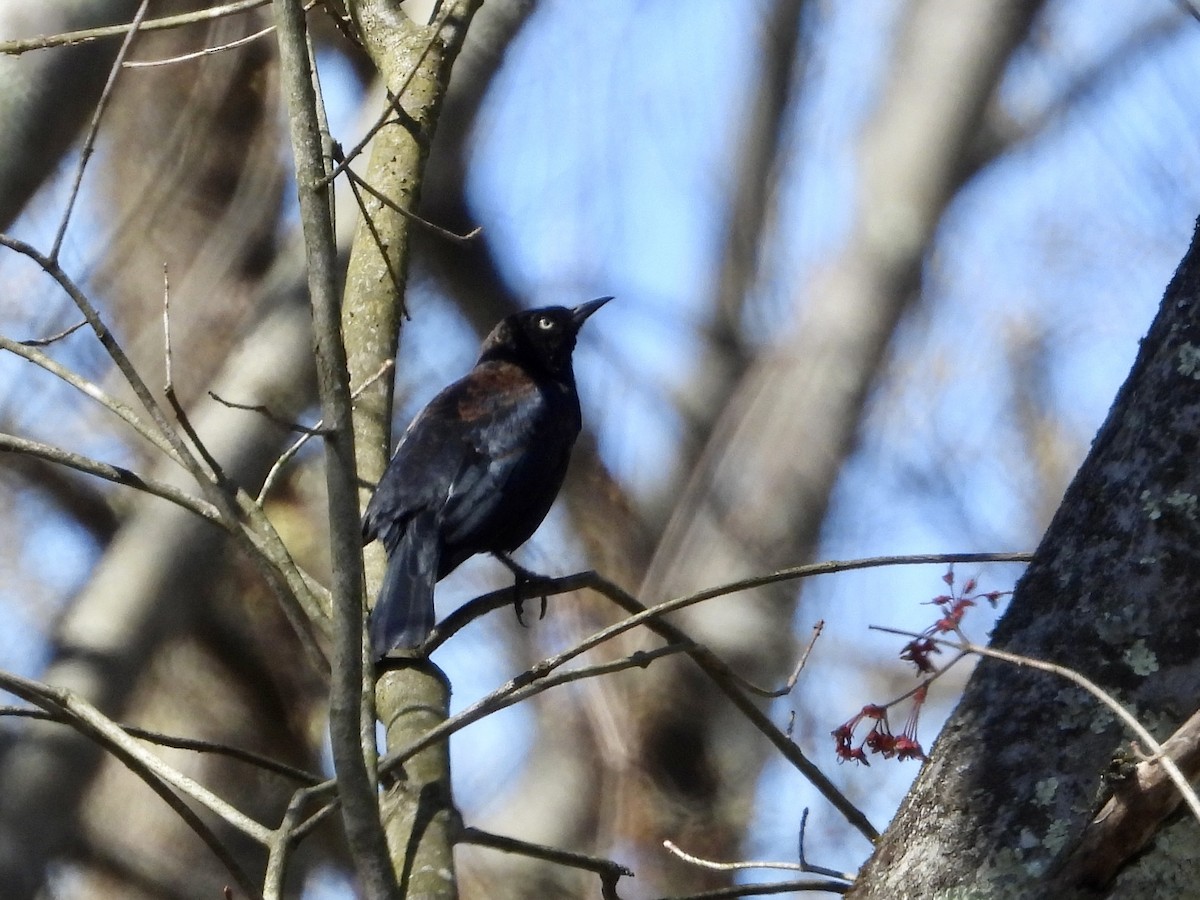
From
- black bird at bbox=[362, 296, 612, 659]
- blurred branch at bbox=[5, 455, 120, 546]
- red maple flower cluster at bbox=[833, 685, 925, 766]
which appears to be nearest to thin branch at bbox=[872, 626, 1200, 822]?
red maple flower cluster at bbox=[833, 685, 925, 766]

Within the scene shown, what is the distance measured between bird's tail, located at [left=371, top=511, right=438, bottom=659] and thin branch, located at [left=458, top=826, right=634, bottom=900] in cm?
40

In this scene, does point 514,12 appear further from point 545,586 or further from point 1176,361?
point 1176,361

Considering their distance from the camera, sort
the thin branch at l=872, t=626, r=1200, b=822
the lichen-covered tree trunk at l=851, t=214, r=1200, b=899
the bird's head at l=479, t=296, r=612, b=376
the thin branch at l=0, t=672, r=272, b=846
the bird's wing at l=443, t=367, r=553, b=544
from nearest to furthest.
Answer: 1. the thin branch at l=872, t=626, r=1200, b=822
2. the lichen-covered tree trunk at l=851, t=214, r=1200, b=899
3. the thin branch at l=0, t=672, r=272, b=846
4. the bird's wing at l=443, t=367, r=553, b=544
5. the bird's head at l=479, t=296, r=612, b=376

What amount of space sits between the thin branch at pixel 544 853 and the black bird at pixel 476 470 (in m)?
0.80

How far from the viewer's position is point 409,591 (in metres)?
3.22

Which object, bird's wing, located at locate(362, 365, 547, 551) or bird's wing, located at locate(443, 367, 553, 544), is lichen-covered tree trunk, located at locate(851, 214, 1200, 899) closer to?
bird's wing, located at locate(362, 365, 547, 551)

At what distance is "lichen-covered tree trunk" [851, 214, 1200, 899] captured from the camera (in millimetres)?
1685

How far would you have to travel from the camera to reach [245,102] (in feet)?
21.0

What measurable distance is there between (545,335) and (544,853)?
2.61m

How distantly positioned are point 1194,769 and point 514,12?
4473mm

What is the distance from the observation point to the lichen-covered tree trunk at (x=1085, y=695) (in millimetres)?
1685

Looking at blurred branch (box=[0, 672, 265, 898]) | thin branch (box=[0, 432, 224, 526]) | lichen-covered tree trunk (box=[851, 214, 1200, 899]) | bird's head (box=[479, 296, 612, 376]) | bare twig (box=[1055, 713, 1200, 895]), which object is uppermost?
bird's head (box=[479, 296, 612, 376])

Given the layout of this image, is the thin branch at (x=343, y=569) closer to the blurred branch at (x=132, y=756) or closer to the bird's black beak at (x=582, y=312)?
the blurred branch at (x=132, y=756)

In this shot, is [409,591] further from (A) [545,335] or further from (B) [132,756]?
(A) [545,335]
